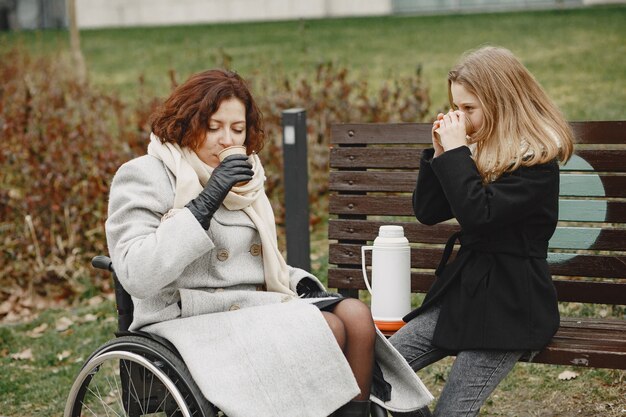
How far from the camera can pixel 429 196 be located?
12.0 feet

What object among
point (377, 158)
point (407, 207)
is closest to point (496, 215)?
point (407, 207)

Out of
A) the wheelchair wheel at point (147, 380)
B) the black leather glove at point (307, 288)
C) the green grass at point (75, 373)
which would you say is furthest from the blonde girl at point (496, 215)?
the green grass at point (75, 373)

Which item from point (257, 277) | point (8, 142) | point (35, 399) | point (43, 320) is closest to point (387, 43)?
point (8, 142)

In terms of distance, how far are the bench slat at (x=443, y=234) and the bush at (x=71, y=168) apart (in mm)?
2567

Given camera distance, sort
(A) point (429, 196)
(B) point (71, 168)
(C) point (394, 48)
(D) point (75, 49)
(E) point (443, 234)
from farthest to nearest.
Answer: (C) point (394, 48), (D) point (75, 49), (B) point (71, 168), (E) point (443, 234), (A) point (429, 196)

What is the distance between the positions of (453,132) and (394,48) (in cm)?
1333

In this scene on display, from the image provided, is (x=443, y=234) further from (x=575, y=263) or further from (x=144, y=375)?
(x=144, y=375)

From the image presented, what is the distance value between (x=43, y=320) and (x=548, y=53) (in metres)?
10.0

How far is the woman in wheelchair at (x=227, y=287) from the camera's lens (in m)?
3.12

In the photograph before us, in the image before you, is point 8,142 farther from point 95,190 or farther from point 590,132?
point 590,132

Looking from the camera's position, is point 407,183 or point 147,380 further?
point 407,183

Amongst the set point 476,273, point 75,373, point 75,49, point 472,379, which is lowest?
point 75,373

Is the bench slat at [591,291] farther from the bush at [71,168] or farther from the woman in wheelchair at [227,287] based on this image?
the bush at [71,168]

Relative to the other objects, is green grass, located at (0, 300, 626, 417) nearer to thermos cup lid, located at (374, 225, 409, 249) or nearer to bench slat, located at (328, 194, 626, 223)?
bench slat, located at (328, 194, 626, 223)
